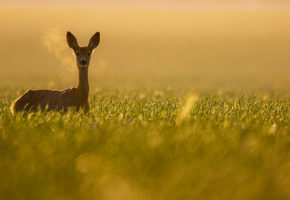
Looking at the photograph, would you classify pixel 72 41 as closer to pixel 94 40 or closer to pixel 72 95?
pixel 94 40

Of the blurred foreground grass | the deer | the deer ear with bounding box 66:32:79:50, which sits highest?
the deer ear with bounding box 66:32:79:50

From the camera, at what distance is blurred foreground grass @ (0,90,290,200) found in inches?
200

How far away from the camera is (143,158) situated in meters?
6.20

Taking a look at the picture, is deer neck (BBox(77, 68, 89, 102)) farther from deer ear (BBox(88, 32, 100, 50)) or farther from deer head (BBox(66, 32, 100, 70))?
deer ear (BBox(88, 32, 100, 50))

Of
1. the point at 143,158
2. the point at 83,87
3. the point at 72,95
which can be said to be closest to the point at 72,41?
the point at 83,87

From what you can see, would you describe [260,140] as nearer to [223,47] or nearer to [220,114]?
[220,114]

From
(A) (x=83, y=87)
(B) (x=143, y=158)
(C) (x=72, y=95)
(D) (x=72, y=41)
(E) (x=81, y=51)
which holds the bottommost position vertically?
(B) (x=143, y=158)

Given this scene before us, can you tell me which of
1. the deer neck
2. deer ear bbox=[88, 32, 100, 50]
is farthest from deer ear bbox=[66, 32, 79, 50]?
the deer neck

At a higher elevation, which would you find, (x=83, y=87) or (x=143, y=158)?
(x=83, y=87)

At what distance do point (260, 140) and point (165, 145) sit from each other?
1.69 metres

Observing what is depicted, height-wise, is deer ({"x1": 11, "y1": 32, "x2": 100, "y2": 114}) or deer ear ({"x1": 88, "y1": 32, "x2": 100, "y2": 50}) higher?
deer ear ({"x1": 88, "y1": 32, "x2": 100, "y2": 50})

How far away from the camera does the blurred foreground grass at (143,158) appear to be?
507 centimetres

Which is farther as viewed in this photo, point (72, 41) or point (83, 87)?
point (72, 41)

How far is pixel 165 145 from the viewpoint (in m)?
6.75
